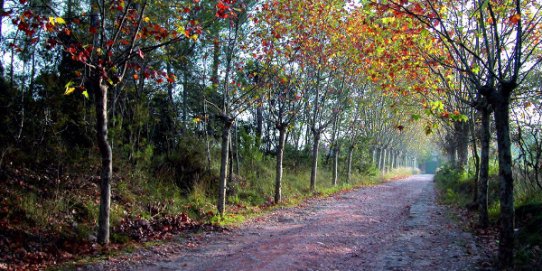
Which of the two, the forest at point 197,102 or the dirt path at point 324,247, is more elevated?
the forest at point 197,102

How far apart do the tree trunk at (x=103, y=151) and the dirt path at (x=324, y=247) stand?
34.7 inches

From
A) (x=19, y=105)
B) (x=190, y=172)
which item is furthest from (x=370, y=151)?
(x=19, y=105)

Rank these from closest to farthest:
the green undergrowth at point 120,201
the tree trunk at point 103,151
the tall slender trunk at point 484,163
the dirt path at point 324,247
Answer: the dirt path at point 324,247 → the tree trunk at point 103,151 → the green undergrowth at point 120,201 → the tall slender trunk at point 484,163

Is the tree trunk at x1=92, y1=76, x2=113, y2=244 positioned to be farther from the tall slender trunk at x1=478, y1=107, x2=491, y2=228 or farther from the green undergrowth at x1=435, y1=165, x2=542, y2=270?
the tall slender trunk at x1=478, y1=107, x2=491, y2=228

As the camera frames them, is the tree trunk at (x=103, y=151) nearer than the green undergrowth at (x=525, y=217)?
No

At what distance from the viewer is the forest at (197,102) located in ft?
23.4

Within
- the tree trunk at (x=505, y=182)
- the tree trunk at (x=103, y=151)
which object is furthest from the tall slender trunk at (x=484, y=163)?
the tree trunk at (x=103, y=151)

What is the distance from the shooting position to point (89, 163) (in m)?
11.0

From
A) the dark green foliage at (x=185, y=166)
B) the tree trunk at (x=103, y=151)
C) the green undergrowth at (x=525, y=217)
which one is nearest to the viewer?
the green undergrowth at (x=525, y=217)

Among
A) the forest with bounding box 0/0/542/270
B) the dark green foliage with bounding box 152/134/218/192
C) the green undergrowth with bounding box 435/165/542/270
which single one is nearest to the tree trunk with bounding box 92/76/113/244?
the forest with bounding box 0/0/542/270

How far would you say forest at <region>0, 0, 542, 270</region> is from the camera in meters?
7.13

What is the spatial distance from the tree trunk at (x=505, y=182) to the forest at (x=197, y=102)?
0.02m

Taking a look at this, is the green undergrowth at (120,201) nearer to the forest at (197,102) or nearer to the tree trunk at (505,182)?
the forest at (197,102)

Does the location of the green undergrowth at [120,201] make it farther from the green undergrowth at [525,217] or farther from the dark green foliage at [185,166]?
the green undergrowth at [525,217]
